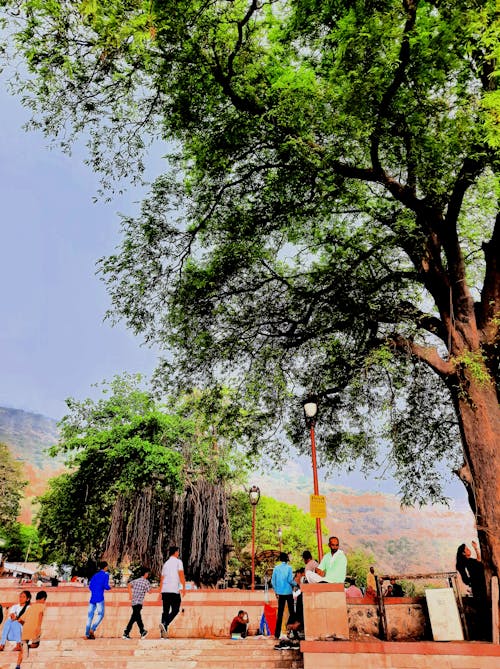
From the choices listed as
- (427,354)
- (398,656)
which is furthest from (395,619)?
(427,354)

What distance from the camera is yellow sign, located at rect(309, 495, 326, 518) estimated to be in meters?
9.07

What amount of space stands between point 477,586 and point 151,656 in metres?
5.47

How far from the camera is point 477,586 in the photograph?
7.53 m

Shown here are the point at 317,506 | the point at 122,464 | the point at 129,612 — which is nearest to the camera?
the point at 317,506

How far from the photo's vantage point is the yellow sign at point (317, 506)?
9070 mm

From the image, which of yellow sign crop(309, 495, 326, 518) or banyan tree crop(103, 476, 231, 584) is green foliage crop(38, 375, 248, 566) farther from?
yellow sign crop(309, 495, 326, 518)

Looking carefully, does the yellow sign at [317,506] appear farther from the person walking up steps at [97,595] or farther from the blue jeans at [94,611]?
the blue jeans at [94,611]

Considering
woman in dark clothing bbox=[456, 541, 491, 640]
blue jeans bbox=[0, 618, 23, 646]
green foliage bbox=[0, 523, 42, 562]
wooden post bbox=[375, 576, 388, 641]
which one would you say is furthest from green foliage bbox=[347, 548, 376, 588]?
blue jeans bbox=[0, 618, 23, 646]

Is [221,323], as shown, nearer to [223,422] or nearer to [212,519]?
[223,422]

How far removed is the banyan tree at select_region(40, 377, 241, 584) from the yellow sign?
40.7 feet

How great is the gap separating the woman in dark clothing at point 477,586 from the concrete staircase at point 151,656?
9.56 ft

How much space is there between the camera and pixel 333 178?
9.47 meters

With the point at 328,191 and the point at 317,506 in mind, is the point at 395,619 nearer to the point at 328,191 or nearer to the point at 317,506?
the point at 317,506

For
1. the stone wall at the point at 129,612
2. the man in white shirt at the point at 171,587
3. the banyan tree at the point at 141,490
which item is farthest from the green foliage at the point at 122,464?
the man in white shirt at the point at 171,587
